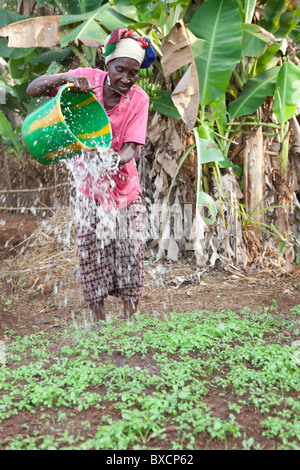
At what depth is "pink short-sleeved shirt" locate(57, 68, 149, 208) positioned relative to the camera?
132 inches

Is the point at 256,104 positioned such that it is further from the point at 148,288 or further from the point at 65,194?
the point at 65,194

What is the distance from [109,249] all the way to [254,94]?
2.79m

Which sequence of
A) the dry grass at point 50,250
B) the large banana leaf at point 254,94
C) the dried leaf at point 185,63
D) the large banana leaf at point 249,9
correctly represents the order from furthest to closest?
1. the dry grass at point 50,250
2. the large banana leaf at point 254,94
3. the large banana leaf at point 249,9
4. the dried leaf at point 185,63

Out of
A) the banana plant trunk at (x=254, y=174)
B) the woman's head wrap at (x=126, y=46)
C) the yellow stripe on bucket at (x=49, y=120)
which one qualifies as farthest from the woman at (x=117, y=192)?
the banana plant trunk at (x=254, y=174)

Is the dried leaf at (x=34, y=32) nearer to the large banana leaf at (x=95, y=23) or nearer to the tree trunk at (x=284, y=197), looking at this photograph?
the large banana leaf at (x=95, y=23)

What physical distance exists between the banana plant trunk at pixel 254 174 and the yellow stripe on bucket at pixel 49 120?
3.20m

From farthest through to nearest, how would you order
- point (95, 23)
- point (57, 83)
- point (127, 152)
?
point (95, 23) < point (127, 152) < point (57, 83)

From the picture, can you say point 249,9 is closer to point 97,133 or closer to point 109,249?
point 97,133

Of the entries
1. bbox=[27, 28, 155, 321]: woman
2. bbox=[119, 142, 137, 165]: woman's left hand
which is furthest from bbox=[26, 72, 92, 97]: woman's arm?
bbox=[119, 142, 137, 165]: woman's left hand

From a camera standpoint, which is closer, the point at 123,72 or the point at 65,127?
the point at 65,127

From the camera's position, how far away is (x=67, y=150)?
301 cm

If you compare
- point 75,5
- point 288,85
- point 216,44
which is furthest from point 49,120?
point 75,5

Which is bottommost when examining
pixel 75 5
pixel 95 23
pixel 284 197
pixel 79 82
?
pixel 284 197

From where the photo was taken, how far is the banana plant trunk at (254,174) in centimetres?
557
